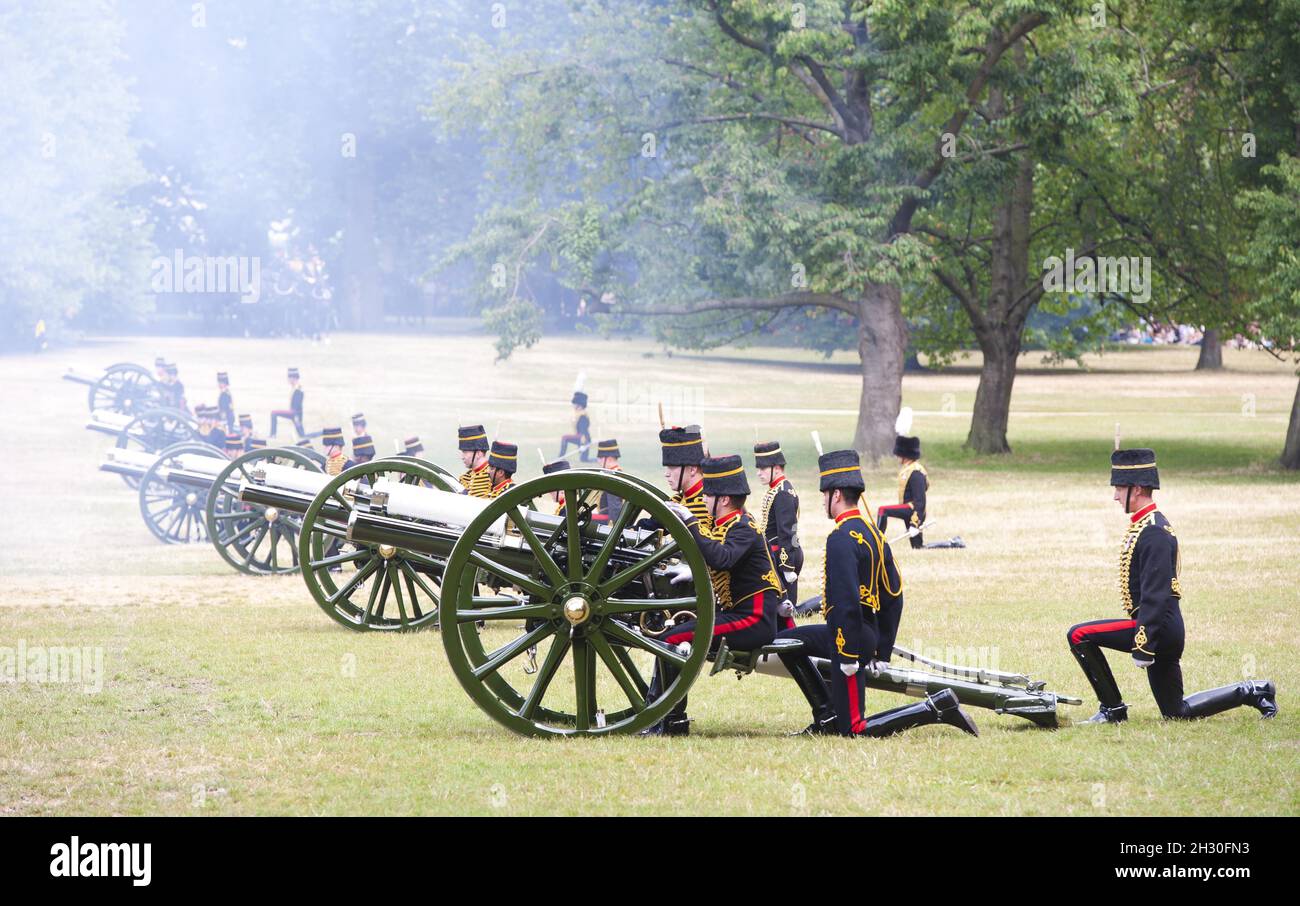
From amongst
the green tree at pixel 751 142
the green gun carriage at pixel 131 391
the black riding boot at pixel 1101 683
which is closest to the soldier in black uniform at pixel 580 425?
the green tree at pixel 751 142

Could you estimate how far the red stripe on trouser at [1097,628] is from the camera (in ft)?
26.2

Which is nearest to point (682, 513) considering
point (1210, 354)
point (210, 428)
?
point (210, 428)

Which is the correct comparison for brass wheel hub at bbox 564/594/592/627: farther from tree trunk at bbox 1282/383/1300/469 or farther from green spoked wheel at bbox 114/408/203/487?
tree trunk at bbox 1282/383/1300/469

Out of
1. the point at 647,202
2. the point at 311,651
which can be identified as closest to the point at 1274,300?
the point at 647,202

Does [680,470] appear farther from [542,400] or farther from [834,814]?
[542,400]

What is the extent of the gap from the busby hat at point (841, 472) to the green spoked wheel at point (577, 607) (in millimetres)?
862

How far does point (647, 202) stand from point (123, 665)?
18167mm

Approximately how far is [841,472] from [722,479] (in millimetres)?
589

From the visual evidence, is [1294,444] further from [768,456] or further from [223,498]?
[223,498]

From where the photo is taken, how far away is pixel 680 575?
24.6ft

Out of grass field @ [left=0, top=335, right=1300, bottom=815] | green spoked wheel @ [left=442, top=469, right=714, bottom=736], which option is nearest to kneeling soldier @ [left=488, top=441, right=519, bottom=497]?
grass field @ [left=0, top=335, right=1300, bottom=815]

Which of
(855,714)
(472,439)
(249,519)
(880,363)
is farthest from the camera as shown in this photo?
(880,363)

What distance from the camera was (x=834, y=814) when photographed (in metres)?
6.22

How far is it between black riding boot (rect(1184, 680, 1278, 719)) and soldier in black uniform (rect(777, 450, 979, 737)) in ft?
4.16
